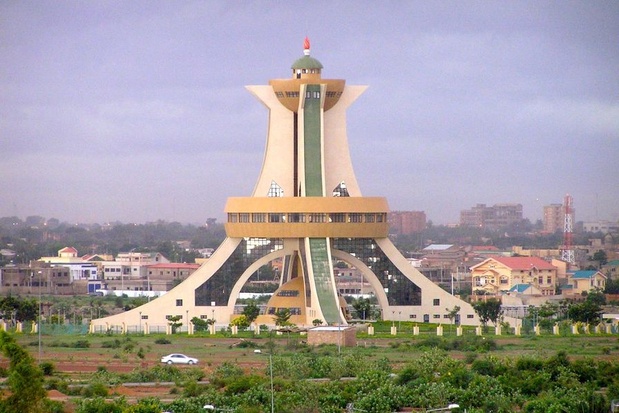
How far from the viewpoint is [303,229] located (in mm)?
56719

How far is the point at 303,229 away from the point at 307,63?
6111mm

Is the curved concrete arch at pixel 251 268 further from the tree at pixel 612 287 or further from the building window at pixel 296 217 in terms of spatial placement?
the tree at pixel 612 287

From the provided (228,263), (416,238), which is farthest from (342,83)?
(416,238)

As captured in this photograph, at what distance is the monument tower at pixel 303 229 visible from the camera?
186 feet

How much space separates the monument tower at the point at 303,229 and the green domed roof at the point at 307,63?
0.04 m

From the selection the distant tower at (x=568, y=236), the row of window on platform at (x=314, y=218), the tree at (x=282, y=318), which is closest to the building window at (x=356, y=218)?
the row of window on platform at (x=314, y=218)

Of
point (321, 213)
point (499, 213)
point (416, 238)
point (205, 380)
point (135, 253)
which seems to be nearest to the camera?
point (205, 380)

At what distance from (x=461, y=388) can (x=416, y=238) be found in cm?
10319

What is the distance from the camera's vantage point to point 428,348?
48.8 metres

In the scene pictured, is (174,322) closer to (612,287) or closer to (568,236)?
(612,287)

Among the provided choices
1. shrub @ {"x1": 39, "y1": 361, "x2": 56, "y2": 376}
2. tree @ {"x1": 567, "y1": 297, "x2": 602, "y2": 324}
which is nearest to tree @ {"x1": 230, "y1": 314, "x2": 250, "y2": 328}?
tree @ {"x1": 567, "y1": 297, "x2": 602, "y2": 324}

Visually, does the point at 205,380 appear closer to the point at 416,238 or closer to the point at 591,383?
the point at 591,383

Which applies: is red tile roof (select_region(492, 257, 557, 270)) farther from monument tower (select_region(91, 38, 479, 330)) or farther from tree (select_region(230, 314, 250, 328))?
tree (select_region(230, 314, 250, 328))

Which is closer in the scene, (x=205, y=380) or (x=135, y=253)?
(x=205, y=380)
